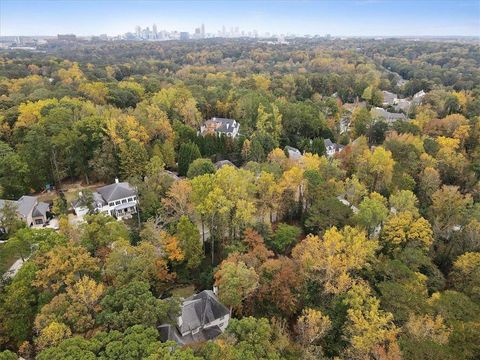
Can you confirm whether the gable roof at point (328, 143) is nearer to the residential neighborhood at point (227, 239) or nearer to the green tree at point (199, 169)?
the residential neighborhood at point (227, 239)

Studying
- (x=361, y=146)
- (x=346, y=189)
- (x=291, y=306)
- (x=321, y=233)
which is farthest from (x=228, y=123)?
(x=291, y=306)

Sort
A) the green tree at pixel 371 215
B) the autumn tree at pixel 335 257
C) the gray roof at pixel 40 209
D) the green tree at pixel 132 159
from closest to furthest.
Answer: the autumn tree at pixel 335 257, the green tree at pixel 371 215, the gray roof at pixel 40 209, the green tree at pixel 132 159

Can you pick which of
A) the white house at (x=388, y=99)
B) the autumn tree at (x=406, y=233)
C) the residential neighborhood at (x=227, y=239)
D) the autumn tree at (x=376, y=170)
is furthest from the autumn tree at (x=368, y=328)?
the white house at (x=388, y=99)

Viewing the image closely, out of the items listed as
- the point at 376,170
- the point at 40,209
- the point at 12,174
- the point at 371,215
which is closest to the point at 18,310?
the point at 40,209

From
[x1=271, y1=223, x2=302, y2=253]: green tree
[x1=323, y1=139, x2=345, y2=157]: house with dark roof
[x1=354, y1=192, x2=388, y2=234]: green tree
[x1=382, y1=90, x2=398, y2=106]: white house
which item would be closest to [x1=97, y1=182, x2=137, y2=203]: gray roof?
[x1=271, y1=223, x2=302, y2=253]: green tree

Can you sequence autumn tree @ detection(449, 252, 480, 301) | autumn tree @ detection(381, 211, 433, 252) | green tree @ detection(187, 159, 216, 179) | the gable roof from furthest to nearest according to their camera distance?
the gable roof, green tree @ detection(187, 159, 216, 179), autumn tree @ detection(381, 211, 433, 252), autumn tree @ detection(449, 252, 480, 301)

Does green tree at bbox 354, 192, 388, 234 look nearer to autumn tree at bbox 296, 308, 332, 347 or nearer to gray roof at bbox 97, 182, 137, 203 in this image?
autumn tree at bbox 296, 308, 332, 347

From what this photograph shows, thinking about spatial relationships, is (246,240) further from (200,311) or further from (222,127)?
(222,127)
